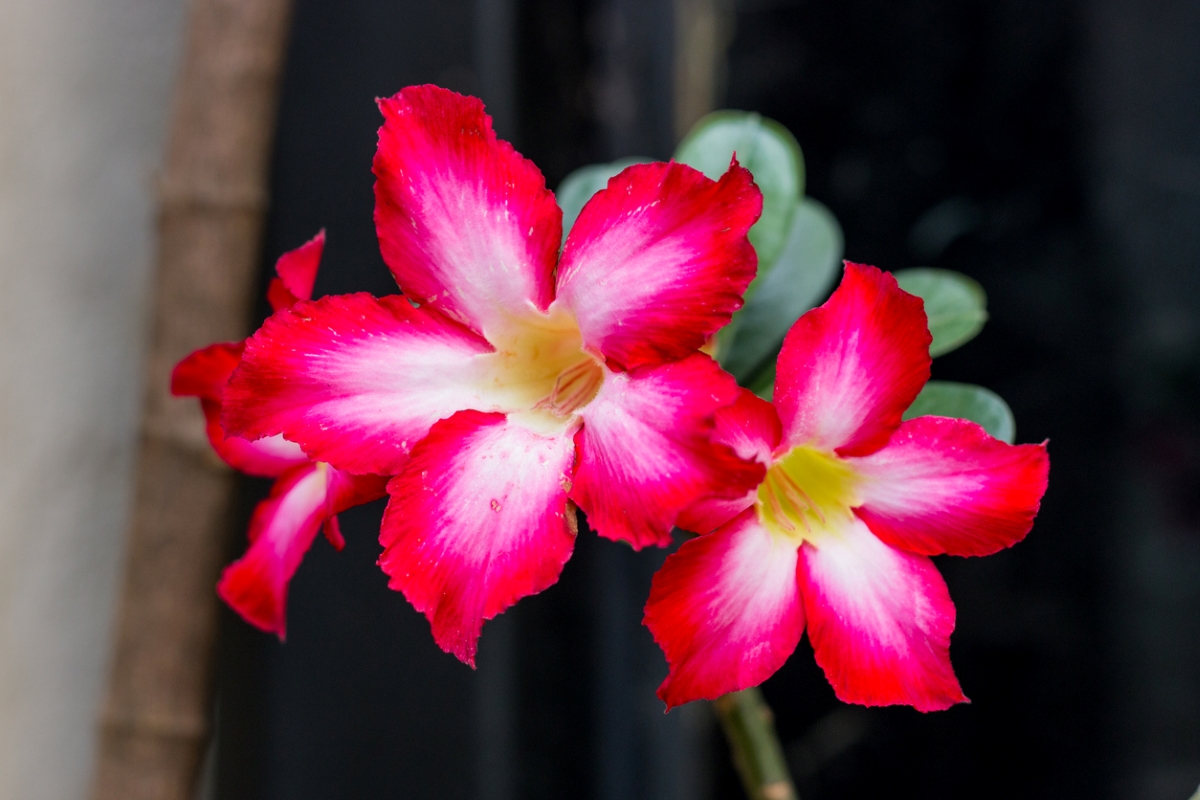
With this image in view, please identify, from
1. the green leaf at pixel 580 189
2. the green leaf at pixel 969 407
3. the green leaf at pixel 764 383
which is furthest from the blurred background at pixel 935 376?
the green leaf at pixel 969 407

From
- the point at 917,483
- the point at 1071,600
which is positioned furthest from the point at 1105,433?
the point at 917,483

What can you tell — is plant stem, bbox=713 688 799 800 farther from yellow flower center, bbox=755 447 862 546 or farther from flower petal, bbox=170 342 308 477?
flower petal, bbox=170 342 308 477

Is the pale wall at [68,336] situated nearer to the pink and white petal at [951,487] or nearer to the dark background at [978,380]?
the dark background at [978,380]

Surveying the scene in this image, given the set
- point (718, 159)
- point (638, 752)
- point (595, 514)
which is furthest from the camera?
point (638, 752)

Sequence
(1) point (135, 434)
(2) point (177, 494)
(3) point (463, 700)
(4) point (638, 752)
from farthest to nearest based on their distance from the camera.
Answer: (4) point (638, 752)
(3) point (463, 700)
(1) point (135, 434)
(2) point (177, 494)

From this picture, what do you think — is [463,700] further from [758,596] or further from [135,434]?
[758,596]

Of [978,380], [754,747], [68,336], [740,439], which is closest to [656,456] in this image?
[740,439]
